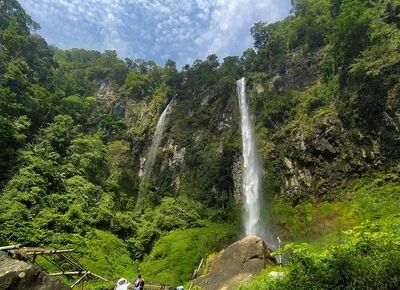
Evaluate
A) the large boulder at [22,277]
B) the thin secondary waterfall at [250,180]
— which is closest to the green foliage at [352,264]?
the large boulder at [22,277]

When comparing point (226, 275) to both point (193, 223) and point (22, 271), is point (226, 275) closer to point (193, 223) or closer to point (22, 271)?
point (22, 271)

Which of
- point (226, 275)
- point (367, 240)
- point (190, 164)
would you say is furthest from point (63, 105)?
point (367, 240)

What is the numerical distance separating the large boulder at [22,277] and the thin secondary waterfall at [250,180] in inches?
795

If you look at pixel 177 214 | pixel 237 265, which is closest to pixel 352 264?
pixel 237 265

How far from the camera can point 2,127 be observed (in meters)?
26.9

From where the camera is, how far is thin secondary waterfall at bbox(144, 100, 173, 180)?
38188 millimetres

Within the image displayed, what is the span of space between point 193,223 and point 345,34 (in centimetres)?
1787

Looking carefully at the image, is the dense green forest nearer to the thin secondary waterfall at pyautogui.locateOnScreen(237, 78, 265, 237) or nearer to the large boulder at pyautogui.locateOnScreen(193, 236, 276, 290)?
the thin secondary waterfall at pyautogui.locateOnScreen(237, 78, 265, 237)

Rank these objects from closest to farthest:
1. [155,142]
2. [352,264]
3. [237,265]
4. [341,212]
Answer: [352,264]
[237,265]
[341,212]
[155,142]

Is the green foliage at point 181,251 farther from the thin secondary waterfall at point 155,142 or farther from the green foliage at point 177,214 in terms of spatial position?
the thin secondary waterfall at point 155,142

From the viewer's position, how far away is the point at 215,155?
110ft

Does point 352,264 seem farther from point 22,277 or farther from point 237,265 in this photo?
point 237,265

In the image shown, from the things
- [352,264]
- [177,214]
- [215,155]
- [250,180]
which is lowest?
[352,264]

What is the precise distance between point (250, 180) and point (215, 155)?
4.22 meters
